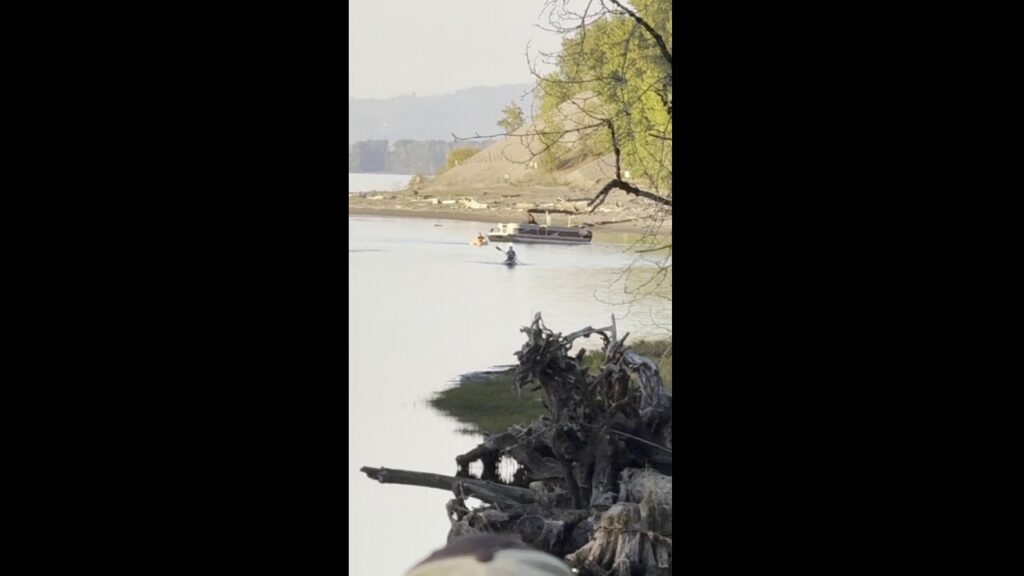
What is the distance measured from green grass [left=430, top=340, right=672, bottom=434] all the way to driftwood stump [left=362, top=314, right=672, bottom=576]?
0.07ft

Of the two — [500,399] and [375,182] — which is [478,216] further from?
[500,399]

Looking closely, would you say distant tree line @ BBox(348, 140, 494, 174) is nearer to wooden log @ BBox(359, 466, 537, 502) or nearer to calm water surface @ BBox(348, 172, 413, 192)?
calm water surface @ BBox(348, 172, 413, 192)

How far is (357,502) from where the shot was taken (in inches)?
116

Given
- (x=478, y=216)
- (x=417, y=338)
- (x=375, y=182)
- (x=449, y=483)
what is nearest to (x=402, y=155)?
(x=375, y=182)

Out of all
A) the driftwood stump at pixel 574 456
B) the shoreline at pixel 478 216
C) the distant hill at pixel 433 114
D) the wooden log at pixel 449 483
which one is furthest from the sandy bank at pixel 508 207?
the wooden log at pixel 449 483

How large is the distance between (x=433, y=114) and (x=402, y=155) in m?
0.14

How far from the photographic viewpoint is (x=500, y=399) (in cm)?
298
